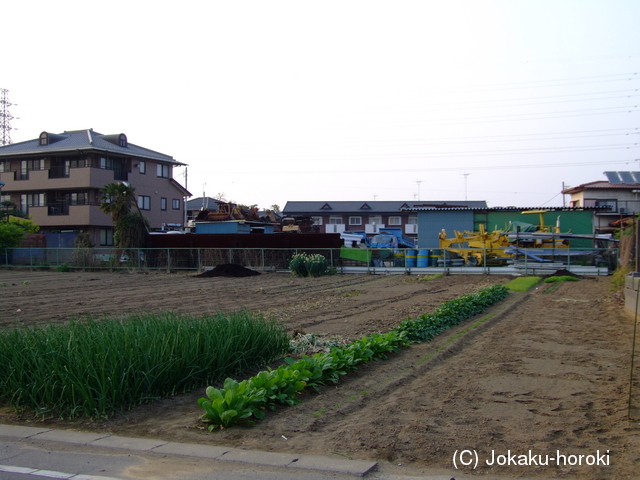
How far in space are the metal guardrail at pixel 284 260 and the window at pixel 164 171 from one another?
16.2 m

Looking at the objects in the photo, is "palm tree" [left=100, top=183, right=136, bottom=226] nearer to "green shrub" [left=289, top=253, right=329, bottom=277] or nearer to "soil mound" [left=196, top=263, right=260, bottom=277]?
"soil mound" [left=196, top=263, right=260, bottom=277]

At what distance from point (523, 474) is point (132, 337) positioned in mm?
5259

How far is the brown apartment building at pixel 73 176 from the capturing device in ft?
154

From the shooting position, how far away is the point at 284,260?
35156 millimetres

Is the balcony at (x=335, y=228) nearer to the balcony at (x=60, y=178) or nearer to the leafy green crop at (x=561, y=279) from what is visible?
the balcony at (x=60, y=178)

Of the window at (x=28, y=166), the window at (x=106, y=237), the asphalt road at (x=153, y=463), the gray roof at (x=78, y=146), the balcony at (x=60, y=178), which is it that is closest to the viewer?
the asphalt road at (x=153, y=463)

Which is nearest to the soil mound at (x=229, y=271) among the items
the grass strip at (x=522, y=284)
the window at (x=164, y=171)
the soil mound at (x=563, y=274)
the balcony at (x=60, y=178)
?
the grass strip at (x=522, y=284)

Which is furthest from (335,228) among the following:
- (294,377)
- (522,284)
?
(294,377)

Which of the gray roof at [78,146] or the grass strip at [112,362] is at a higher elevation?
the gray roof at [78,146]

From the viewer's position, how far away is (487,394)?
24.6 ft

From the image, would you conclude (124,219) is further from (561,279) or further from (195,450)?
(195,450)

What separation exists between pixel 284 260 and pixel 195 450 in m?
29.3

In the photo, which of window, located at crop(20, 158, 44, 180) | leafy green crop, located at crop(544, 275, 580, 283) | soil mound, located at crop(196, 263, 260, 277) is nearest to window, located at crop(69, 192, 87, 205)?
window, located at crop(20, 158, 44, 180)

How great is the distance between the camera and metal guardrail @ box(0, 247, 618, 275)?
2972cm
